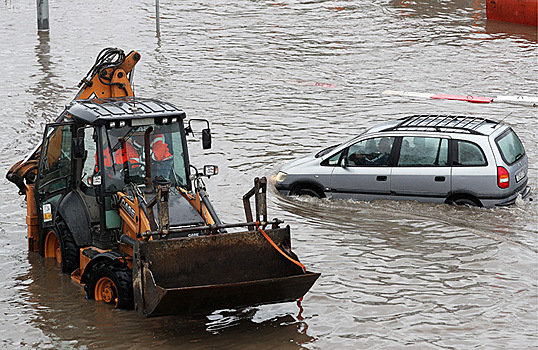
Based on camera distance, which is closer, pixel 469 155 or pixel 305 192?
pixel 469 155

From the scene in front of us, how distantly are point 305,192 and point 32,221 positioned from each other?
5322 mm

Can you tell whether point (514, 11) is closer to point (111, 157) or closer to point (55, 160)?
point (55, 160)

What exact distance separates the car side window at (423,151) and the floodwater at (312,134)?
797mm

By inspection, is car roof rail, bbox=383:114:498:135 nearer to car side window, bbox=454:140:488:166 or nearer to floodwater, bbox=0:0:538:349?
car side window, bbox=454:140:488:166

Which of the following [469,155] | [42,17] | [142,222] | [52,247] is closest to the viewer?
[142,222]

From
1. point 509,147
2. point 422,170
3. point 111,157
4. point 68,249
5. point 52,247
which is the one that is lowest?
point 52,247

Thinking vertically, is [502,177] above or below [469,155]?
below

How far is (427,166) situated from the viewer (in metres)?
15.1

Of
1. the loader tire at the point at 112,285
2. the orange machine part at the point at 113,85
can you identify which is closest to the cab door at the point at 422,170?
the orange machine part at the point at 113,85

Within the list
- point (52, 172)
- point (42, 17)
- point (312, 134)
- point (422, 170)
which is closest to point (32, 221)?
point (52, 172)

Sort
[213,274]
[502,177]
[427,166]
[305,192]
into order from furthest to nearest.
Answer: [305,192] → [427,166] → [502,177] → [213,274]

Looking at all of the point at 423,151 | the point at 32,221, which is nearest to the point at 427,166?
the point at 423,151

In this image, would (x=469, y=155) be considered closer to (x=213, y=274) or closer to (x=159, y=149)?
(x=159, y=149)

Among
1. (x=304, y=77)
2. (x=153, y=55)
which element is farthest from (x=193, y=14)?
(x=304, y=77)
